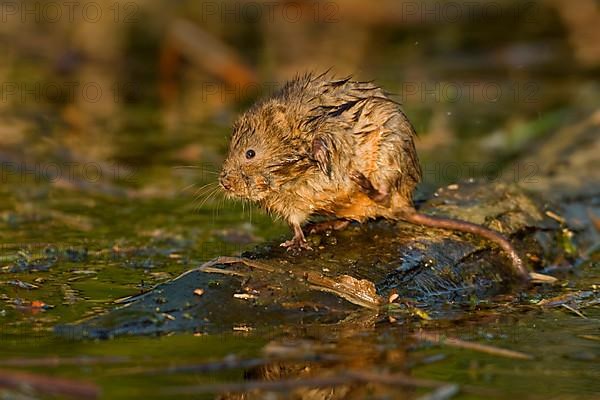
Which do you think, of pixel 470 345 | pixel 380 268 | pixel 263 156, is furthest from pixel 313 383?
pixel 263 156

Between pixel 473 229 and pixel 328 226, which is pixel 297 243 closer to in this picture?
pixel 328 226

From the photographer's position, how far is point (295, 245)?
5977 mm

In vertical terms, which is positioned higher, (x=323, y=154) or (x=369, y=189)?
(x=323, y=154)

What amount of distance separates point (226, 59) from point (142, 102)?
4.35 feet

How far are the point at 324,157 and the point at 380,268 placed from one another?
0.71m

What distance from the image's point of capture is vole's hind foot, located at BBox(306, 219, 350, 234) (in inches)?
251

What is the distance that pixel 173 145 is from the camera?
37.6 ft

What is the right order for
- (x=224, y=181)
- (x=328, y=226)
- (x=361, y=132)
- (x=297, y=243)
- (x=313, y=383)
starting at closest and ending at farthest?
1. (x=313, y=383)
2. (x=297, y=243)
3. (x=361, y=132)
4. (x=224, y=181)
5. (x=328, y=226)

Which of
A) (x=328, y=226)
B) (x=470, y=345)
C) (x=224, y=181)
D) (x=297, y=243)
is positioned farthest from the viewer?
(x=328, y=226)

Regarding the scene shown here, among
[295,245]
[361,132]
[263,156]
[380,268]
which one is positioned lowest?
[380,268]

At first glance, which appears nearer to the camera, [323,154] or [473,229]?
[323,154]

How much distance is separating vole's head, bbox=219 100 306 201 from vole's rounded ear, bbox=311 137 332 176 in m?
0.11

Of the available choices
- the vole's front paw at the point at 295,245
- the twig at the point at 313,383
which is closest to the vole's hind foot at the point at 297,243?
the vole's front paw at the point at 295,245

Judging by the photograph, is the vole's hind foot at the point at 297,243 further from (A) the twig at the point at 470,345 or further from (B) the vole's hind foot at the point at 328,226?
(A) the twig at the point at 470,345
